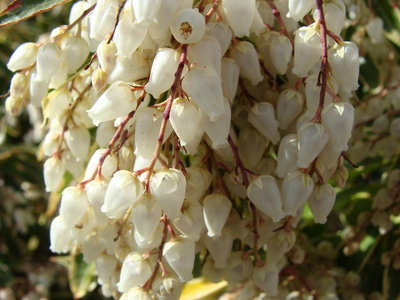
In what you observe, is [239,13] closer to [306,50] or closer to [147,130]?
[306,50]

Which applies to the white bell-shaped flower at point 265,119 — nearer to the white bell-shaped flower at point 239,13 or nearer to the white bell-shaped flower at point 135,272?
the white bell-shaped flower at point 239,13

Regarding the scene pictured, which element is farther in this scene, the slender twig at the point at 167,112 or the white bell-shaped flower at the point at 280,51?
the white bell-shaped flower at the point at 280,51

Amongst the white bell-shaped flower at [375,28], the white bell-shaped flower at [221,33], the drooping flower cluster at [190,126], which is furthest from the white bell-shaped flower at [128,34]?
the white bell-shaped flower at [375,28]

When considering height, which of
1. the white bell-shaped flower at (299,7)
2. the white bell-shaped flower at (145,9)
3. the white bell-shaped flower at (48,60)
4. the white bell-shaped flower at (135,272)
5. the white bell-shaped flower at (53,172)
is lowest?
the white bell-shaped flower at (135,272)

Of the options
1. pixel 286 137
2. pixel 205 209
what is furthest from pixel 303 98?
pixel 205 209

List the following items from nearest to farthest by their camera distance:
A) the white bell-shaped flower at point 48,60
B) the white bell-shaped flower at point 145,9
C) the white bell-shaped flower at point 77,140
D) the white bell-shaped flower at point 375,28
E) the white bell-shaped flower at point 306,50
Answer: the white bell-shaped flower at point 145,9 < the white bell-shaped flower at point 306,50 < the white bell-shaped flower at point 48,60 < the white bell-shaped flower at point 77,140 < the white bell-shaped flower at point 375,28

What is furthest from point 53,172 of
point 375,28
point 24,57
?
point 375,28

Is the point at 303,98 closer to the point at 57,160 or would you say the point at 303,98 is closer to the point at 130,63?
the point at 130,63

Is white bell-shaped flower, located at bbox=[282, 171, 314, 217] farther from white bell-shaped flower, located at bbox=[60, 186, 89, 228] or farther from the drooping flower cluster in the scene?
white bell-shaped flower, located at bbox=[60, 186, 89, 228]
